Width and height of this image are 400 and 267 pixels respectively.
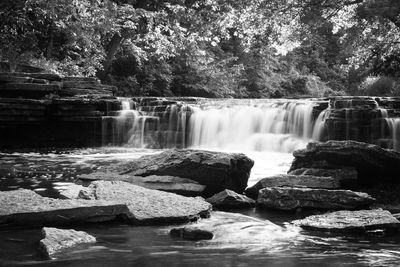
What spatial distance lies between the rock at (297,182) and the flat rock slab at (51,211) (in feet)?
8.36

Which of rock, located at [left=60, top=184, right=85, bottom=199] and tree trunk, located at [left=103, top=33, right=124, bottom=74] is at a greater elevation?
tree trunk, located at [left=103, top=33, right=124, bottom=74]

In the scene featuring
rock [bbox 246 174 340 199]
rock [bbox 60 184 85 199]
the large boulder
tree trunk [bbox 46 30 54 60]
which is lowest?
rock [bbox 60 184 85 199]

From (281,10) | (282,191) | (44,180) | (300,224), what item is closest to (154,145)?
(281,10)

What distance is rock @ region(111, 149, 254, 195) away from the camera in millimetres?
7207

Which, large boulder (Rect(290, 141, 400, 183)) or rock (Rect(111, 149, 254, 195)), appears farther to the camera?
large boulder (Rect(290, 141, 400, 183))

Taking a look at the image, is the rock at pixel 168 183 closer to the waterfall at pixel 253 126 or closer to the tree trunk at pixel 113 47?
the waterfall at pixel 253 126

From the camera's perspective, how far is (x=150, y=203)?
570 centimetres

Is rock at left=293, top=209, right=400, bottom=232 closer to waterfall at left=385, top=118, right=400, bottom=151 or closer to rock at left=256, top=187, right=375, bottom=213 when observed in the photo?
rock at left=256, top=187, right=375, bottom=213

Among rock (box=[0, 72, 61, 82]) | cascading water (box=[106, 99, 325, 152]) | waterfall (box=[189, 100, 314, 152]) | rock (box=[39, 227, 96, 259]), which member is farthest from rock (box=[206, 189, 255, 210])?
rock (box=[0, 72, 61, 82])

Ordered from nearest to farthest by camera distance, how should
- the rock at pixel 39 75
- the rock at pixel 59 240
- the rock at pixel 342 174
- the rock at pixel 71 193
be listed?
the rock at pixel 59 240 → the rock at pixel 71 193 → the rock at pixel 342 174 → the rock at pixel 39 75

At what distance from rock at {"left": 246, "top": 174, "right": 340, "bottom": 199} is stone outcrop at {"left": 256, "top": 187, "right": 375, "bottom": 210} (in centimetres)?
63

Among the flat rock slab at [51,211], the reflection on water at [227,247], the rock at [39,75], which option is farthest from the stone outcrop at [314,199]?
the rock at [39,75]

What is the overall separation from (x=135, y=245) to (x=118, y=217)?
971 mm

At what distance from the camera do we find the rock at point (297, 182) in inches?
271
